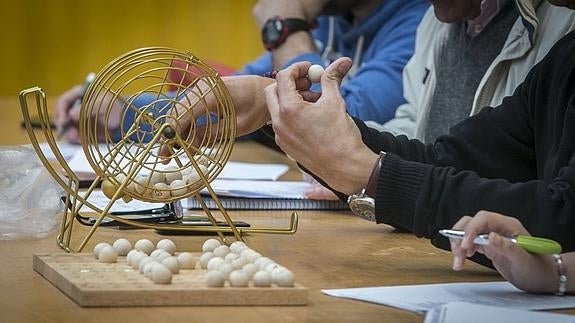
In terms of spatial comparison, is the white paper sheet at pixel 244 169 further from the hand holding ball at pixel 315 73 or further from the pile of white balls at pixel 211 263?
the pile of white balls at pixel 211 263

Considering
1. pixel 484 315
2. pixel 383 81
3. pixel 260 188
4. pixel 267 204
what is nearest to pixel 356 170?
pixel 484 315

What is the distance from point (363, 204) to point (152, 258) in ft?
0.97

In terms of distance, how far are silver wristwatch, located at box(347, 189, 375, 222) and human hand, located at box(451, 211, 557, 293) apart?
18 cm

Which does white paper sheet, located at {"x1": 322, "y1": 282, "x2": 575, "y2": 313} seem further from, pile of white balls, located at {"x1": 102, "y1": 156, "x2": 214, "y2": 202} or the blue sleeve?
the blue sleeve

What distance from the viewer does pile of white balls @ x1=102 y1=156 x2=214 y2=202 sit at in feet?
4.80

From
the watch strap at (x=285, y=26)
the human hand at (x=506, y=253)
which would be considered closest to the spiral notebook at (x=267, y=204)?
the human hand at (x=506, y=253)

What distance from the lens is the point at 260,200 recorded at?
1901mm

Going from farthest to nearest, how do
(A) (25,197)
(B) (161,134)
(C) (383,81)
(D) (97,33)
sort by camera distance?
(D) (97,33) < (C) (383,81) < (A) (25,197) < (B) (161,134)

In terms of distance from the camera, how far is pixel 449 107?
7.53 ft

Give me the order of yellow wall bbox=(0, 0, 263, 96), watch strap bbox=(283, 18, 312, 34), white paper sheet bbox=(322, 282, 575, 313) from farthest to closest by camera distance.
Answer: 1. yellow wall bbox=(0, 0, 263, 96)
2. watch strap bbox=(283, 18, 312, 34)
3. white paper sheet bbox=(322, 282, 575, 313)

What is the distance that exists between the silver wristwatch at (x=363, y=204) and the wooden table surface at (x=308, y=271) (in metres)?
0.06

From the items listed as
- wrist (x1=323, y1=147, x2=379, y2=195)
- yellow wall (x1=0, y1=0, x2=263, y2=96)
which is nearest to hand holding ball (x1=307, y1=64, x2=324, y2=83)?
wrist (x1=323, y1=147, x2=379, y2=195)

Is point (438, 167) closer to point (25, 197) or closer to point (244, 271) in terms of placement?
point (244, 271)

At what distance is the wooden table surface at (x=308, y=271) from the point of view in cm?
113
